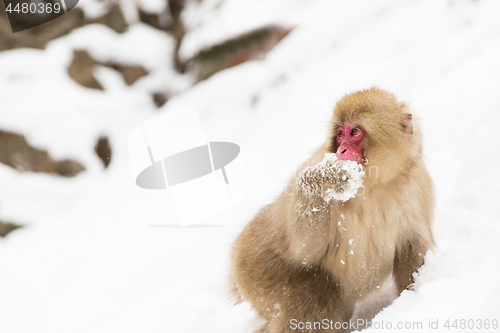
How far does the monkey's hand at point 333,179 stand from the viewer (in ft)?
6.19

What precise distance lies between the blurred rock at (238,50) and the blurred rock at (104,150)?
169 cm

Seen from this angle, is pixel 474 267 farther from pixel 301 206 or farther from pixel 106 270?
pixel 106 270

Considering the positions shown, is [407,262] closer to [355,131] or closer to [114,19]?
[355,131]

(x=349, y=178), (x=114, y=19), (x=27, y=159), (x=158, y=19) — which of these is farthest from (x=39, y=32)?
(x=349, y=178)

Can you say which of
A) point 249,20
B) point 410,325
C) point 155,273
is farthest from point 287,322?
point 249,20

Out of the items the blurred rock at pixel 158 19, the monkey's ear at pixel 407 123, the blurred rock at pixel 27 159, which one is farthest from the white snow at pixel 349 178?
the blurred rock at pixel 158 19

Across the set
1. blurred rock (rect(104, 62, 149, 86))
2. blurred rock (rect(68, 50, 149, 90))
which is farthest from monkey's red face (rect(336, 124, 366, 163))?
blurred rock (rect(68, 50, 149, 90))

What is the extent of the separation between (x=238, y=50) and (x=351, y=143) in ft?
14.5

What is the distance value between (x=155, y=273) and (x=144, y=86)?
3.57 m

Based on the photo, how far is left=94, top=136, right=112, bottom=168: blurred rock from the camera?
5836mm

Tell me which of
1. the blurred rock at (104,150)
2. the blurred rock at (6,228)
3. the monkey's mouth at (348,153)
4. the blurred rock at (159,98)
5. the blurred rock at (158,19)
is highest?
the blurred rock at (158,19)

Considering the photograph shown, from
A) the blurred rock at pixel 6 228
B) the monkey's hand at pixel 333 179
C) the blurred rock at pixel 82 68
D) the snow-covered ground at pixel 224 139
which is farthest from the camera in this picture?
the blurred rock at pixel 82 68

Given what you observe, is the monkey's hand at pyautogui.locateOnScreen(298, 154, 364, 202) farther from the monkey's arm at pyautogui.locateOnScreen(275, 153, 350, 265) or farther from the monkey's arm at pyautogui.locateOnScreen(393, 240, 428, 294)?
the monkey's arm at pyautogui.locateOnScreen(393, 240, 428, 294)

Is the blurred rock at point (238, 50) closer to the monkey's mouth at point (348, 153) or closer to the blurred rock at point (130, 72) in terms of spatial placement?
the blurred rock at point (130, 72)
